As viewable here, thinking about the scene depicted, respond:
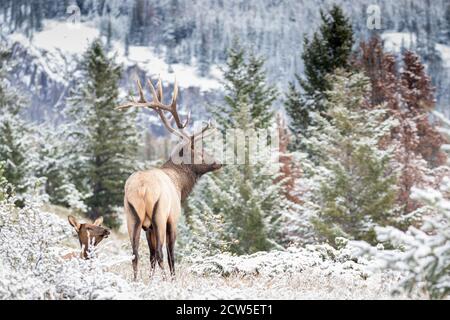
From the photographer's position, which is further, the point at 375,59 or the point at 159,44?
the point at 159,44

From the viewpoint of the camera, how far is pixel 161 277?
5.36 meters

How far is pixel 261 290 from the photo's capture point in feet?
15.2

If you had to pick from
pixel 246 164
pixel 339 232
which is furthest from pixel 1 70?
pixel 339 232

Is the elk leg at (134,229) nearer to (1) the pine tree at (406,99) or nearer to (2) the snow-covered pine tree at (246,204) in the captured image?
(2) the snow-covered pine tree at (246,204)

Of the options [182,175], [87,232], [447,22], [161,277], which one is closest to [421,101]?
[447,22]

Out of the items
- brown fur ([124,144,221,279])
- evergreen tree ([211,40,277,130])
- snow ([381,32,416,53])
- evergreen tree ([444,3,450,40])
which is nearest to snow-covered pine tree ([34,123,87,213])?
evergreen tree ([211,40,277,130])

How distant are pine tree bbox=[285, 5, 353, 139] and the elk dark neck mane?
43.7ft

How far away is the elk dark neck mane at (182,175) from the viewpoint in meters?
6.89

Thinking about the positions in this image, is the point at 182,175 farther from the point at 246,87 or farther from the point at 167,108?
the point at 246,87

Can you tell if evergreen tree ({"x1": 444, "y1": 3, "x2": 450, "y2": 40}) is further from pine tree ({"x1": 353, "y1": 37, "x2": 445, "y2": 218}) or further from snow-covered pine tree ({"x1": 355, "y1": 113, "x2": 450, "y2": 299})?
snow-covered pine tree ({"x1": 355, "y1": 113, "x2": 450, "y2": 299})

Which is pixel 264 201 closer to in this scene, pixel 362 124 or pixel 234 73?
pixel 362 124

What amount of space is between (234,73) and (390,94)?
5792 mm
